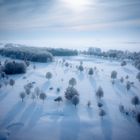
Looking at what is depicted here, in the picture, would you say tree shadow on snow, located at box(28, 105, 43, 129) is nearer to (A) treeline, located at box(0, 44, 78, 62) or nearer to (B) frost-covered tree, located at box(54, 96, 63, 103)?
(B) frost-covered tree, located at box(54, 96, 63, 103)

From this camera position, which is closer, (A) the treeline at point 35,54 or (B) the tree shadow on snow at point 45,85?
(B) the tree shadow on snow at point 45,85

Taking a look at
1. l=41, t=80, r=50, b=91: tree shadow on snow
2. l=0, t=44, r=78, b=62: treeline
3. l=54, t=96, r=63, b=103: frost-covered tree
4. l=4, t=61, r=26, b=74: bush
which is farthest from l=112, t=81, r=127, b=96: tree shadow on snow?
l=0, t=44, r=78, b=62: treeline

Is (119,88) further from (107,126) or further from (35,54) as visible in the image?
(35,54)

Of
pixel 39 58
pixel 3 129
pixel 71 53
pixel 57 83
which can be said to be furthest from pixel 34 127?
pixel 71 53

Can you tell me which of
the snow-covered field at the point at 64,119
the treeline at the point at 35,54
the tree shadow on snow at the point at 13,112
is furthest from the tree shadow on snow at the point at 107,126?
the treeline at the point at 35,54

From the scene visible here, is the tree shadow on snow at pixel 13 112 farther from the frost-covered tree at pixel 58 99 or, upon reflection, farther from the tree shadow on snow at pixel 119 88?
the tree shadow on snow at pixel 119 88

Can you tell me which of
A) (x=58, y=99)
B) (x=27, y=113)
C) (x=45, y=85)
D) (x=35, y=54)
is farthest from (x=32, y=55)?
(x=27, y=113)
